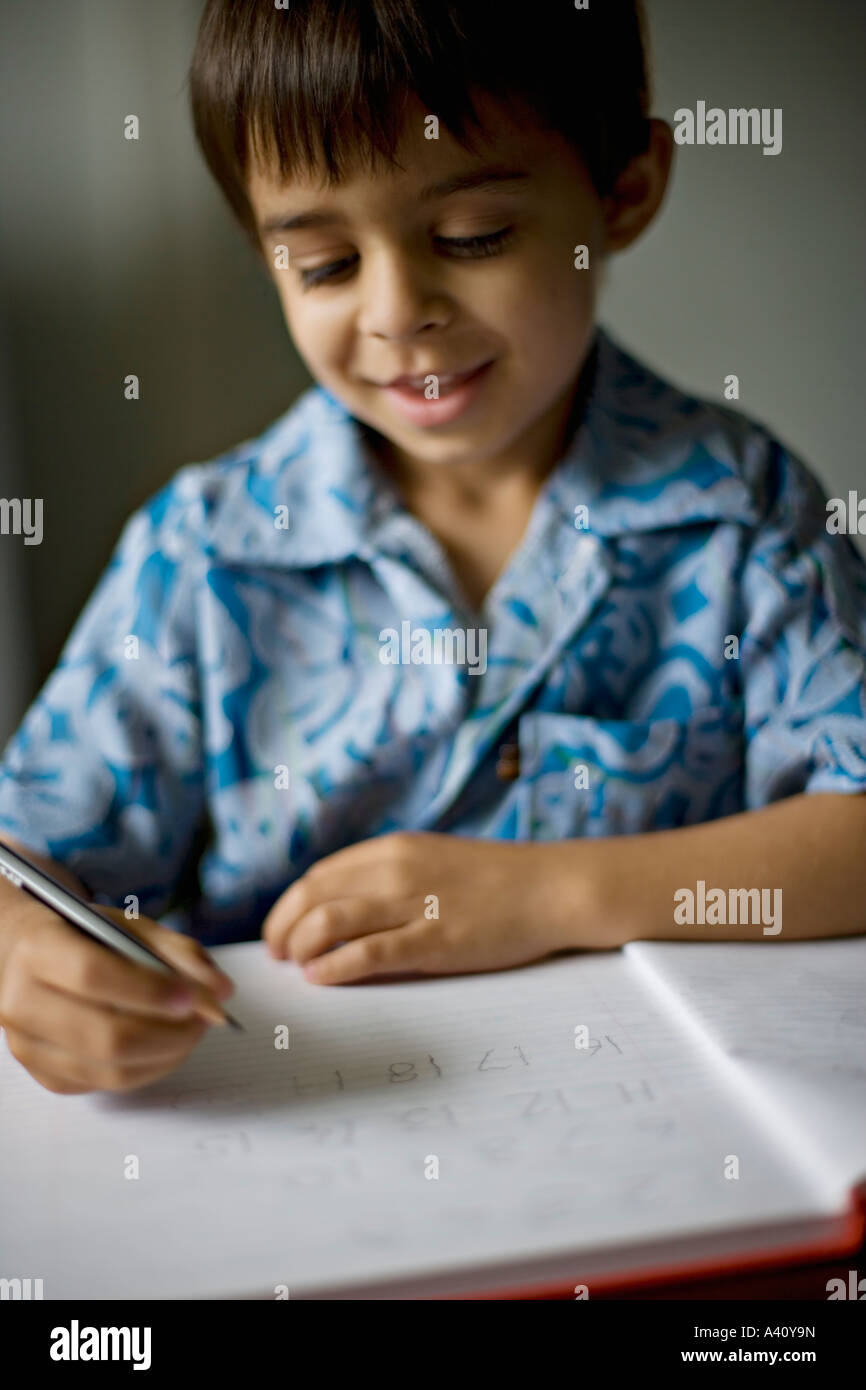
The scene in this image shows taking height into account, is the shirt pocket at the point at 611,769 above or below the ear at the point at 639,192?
below

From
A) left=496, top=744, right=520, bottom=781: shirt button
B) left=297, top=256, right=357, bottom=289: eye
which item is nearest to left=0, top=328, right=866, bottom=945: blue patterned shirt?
left=496, top=744, right=520, bottom=781: shirt button

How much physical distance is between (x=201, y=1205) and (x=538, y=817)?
0.29 meters

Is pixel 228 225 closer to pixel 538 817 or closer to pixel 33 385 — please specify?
pixel 33 385

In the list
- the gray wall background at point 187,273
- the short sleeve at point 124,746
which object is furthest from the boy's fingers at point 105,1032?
the gray wall background at point 187,273

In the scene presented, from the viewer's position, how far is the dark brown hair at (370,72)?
47 cm

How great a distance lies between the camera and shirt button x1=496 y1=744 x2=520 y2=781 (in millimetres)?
577

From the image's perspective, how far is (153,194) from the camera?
0.90 metres

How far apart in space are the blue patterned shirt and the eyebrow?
0.44ft

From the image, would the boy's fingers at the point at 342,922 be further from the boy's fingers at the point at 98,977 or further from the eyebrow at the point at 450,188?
the eyebrow at the point at 450,188

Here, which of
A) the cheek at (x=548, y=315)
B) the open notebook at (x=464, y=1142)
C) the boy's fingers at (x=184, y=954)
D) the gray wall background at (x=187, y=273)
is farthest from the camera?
the gray wall background at (x=187, y=273)

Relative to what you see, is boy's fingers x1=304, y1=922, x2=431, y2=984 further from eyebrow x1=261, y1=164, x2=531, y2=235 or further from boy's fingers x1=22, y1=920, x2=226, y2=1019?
eyebrow x1=261, y1=164, x2=531, y2=235

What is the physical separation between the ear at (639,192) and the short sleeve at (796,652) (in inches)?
5.5

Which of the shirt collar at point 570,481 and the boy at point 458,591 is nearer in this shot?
the boy at point 458,591

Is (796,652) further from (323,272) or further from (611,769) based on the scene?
(323,272)
